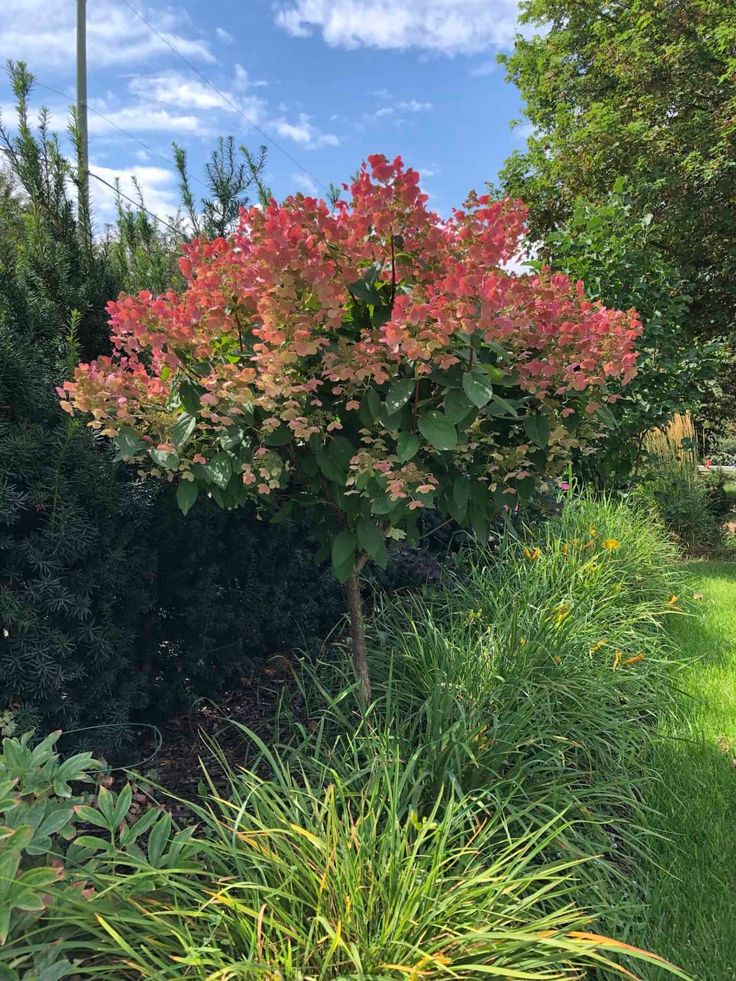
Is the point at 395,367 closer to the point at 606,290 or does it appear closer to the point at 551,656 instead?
the point at 551,656

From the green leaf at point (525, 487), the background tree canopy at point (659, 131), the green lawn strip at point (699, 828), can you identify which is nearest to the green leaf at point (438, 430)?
the green leaf at point (525, 487)

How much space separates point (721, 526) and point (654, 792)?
21.8 ft

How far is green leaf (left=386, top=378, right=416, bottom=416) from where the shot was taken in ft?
5.36

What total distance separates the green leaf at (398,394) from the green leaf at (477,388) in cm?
15

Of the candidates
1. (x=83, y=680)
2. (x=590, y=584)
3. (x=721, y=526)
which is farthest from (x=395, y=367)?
(x=721, y=526)

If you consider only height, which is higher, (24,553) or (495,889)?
(24,553)

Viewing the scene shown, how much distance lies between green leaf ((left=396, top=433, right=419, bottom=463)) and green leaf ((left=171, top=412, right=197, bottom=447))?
55 centimetres

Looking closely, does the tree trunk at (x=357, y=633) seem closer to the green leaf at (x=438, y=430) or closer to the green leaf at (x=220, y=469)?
the green leaf at (x=220, y=469)

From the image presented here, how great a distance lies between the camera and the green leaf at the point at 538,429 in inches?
71.4

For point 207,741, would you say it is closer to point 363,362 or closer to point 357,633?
point 357,633

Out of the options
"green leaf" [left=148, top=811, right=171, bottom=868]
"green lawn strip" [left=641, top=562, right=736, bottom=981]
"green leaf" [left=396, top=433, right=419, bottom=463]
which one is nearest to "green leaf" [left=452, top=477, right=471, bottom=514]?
"green leaf" [left=396, top=433, right=419, bottom=463]

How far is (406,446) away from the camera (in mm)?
1639

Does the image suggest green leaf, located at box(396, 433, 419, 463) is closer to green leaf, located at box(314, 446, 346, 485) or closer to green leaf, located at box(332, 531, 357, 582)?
green leaf, located at box(314, 446, 346, 485)

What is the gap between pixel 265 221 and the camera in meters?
1.69
